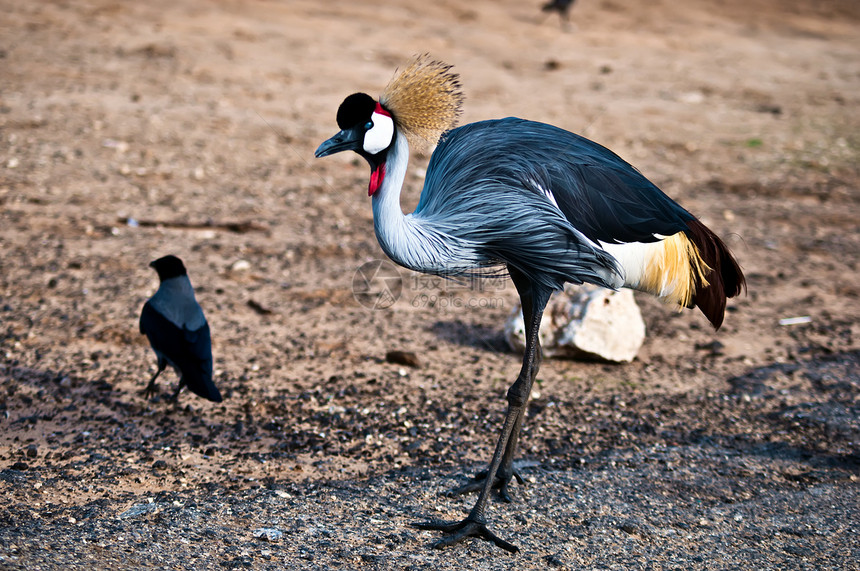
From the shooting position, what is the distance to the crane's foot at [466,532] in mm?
3281

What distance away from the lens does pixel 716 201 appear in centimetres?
757

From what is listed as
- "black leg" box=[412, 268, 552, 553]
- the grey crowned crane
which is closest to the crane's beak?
the grey crowned crane

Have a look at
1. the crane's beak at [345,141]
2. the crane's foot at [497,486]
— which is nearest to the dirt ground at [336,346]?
the crane's foot at [497,486]

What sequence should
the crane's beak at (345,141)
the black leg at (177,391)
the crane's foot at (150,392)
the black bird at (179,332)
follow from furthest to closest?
the crane's foot at (150,392)
the black leg at (177,391)
the black bird at (179,332)
the crane's beak at (345,141)

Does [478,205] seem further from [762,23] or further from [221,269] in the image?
[762,23]

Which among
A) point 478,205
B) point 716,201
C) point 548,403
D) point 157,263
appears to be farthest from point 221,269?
point 716,201

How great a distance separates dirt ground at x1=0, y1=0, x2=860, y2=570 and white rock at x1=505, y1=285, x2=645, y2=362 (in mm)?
127

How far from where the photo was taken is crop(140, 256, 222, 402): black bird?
13.1 feet

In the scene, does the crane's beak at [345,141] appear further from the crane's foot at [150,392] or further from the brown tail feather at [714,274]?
the crane's foot at [150,392]

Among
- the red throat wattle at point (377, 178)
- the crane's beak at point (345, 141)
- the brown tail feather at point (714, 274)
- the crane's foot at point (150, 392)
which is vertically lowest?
the crane's foot at point (150, 392)

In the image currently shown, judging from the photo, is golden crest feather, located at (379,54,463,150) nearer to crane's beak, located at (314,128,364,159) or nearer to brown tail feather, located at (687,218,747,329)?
crane's beak, located at (314,128,364,159)

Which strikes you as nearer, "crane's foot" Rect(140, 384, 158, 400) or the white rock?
"crane's foot" Rect(140, 384, 158, 400)

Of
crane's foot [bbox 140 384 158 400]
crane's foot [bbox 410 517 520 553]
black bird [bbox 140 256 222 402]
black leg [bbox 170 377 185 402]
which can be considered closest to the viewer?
crane's foot [bbox 410 517 520 553]

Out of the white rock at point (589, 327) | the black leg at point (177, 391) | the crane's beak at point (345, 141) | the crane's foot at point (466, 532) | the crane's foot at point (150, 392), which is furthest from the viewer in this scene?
the white rock at point (589, 327)
